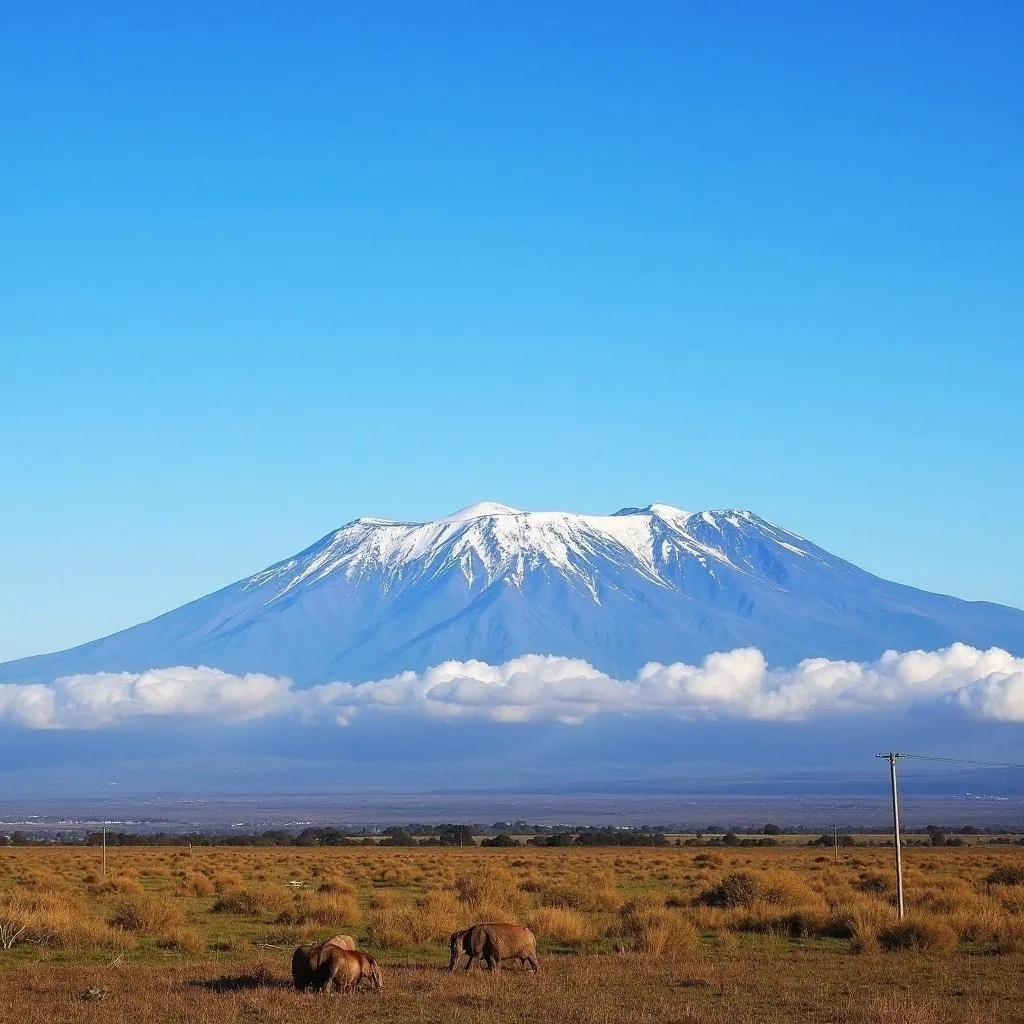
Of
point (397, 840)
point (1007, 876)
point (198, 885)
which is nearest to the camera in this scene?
point (198, 885)

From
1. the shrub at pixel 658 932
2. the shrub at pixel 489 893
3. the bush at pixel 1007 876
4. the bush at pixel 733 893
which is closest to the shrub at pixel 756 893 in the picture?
the bush at pixel 733 893

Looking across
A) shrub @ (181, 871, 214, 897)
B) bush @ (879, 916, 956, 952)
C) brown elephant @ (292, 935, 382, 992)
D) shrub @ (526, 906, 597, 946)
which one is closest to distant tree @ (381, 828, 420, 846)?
shrub @ (181, 871, 214, 897)

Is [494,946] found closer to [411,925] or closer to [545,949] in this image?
[545,949]

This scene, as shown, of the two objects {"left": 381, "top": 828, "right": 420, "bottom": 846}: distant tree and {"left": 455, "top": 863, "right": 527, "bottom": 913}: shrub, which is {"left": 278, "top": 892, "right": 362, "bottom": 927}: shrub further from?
{"left": 381, "top": 828, "right": 420, "bottom": 846}: distant tree

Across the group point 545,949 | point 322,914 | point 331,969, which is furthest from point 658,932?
point 322,914

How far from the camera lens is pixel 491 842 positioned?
8094 centimetres

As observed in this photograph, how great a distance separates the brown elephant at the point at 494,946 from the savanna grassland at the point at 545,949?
0.35 metres

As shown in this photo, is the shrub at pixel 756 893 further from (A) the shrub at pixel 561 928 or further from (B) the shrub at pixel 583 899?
(A) the shrub at pixel 561 928

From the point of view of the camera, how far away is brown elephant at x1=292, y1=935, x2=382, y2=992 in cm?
1853

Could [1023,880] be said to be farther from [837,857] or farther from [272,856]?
[272,856]

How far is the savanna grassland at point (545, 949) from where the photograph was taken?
691 inches

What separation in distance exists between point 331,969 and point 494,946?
2.85 m

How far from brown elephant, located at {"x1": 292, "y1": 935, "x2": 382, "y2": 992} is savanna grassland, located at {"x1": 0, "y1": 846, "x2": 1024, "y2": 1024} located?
283 millimetres

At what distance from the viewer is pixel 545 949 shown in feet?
80.2
